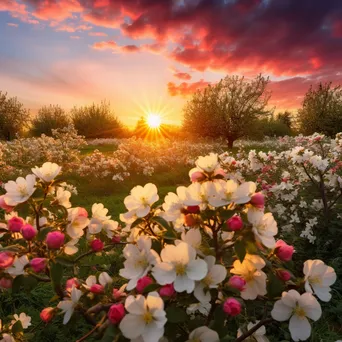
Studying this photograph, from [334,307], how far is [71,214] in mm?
3127

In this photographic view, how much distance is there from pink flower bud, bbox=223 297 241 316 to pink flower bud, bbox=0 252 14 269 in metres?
0.91

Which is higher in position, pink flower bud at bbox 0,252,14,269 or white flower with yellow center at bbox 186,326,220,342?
pink flower bud at bbox 0,252,14,269

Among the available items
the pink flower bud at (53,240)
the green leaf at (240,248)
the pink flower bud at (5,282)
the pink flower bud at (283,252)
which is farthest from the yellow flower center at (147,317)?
the pink flower bud at (5,282)

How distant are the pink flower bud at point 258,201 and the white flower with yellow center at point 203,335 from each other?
0.53 meters

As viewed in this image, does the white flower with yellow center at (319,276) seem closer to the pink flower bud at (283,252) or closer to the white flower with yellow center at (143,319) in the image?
the pink flower bud at (283,252)

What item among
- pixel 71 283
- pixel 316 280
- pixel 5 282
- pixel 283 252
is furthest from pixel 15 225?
pixel 316 280

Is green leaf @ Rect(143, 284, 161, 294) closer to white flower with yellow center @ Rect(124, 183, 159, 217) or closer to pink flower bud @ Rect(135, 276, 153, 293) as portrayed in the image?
pink flower bud @ Rect(135, 276, 153, 293)

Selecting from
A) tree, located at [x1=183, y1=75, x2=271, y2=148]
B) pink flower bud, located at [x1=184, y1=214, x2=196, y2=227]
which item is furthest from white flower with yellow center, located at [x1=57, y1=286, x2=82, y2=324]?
tree, located at [x1=183, y1=75, x2=271, y2=148]

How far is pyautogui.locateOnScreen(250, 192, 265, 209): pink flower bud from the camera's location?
4.47 ft

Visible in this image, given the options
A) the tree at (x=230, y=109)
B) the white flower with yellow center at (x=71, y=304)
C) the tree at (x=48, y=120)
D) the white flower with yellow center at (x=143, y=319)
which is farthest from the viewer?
the tree at (x=48, y=120)

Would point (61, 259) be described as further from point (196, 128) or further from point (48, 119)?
point (48, 119)

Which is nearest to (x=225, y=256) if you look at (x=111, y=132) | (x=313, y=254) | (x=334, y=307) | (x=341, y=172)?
(x=334, y=307)

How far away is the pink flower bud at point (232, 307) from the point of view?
122 cm

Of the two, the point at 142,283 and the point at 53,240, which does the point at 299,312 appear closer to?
the point at 142,283
